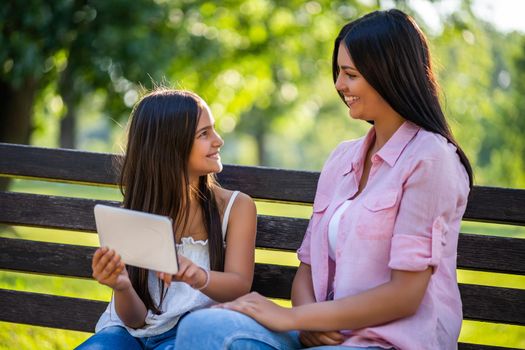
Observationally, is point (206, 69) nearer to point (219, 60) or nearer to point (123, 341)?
point (219, 60)

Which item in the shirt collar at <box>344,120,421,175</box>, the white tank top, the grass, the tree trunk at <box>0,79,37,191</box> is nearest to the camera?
the shirt collar at <box>344,120,421,175</box>

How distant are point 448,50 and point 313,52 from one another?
9.72 feet

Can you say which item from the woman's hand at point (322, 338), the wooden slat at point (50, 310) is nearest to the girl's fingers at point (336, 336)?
the woman's hand at point (322, 338)

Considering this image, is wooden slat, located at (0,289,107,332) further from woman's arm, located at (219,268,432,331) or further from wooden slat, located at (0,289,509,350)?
woman's arm, located at (219,268,432,331)

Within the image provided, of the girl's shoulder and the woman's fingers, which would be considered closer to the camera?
the woman's fingers

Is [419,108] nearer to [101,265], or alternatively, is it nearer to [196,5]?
[101,265]

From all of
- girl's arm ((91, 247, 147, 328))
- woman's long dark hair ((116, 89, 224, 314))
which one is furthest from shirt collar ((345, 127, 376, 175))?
girl's arm ((91, 247, 147, 328))

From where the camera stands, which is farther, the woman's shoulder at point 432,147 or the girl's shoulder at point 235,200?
the girl's shoulder at point 235,200

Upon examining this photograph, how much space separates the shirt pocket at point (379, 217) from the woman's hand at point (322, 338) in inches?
13.0

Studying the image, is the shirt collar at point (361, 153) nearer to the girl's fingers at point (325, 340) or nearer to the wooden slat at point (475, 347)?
the girl's fingers at point (325, 340)

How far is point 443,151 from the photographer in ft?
9.21

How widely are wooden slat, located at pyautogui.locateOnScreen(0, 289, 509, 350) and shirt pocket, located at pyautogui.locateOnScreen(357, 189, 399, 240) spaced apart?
1472mm

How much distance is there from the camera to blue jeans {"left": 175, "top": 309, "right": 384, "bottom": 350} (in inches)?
101

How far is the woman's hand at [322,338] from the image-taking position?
2.82 metres
